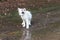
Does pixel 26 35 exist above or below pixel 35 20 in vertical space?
below

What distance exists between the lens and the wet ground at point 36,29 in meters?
7.64

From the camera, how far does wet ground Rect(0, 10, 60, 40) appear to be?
764 centimetres

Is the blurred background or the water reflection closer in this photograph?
the water reflection

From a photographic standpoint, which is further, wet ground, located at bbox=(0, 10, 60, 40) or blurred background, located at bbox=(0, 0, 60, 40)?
blurred background, located at bbox=(0, 0, 60, 40)

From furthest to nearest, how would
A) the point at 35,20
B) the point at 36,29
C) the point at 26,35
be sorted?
the point at 35,20 → the point at 36,29 → the point at 26,35

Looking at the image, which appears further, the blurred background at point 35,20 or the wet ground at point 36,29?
the blurred background at point 35,20

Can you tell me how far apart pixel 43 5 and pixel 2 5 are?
2.34 metres

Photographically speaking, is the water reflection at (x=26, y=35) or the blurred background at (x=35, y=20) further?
the blurred background at (x=35, y=20)

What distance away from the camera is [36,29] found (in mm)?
8281

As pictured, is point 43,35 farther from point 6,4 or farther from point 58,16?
point 6,4

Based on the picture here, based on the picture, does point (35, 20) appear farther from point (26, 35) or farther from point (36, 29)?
A: point (26, 35)

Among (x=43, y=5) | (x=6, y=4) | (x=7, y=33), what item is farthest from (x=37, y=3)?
(x=7, y=33)

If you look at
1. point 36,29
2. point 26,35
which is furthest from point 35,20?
point 26,35

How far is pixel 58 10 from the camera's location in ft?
35.3
